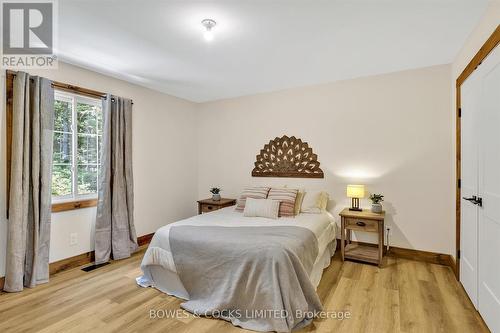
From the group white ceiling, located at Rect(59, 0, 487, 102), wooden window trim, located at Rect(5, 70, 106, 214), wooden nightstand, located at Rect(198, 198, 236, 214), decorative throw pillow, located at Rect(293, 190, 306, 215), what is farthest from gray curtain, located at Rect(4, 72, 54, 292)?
decorative throw pillow, located at Rect(293, 190, 306, 215)

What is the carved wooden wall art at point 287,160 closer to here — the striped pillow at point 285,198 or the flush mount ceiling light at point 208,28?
the striped pillow at point 285,198

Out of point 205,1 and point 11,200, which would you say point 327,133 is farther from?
point 11,200

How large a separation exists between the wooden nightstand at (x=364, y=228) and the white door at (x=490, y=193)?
1.04 metres

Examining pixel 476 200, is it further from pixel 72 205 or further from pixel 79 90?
pixel 79 90

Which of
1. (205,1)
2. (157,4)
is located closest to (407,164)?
(205,1)

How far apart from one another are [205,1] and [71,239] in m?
3.07

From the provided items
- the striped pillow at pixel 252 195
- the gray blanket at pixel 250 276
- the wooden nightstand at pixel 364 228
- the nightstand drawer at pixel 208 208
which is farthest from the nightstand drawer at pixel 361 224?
the nightstand drawer at pixel 208 208

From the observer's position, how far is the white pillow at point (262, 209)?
10.7ft

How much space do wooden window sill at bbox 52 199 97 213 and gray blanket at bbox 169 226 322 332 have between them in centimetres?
150

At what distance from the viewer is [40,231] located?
8.94 feet

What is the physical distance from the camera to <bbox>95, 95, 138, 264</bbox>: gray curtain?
10.9 feet

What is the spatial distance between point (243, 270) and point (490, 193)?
6.47 ft

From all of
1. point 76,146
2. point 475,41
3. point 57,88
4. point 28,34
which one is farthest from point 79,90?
point 475,41

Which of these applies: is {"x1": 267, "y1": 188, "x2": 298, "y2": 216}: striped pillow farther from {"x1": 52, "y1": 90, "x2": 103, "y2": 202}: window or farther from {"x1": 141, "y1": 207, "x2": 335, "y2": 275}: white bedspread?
{"x1": 52, "y1": 90, "x2": 103, "y2": 202}: window
